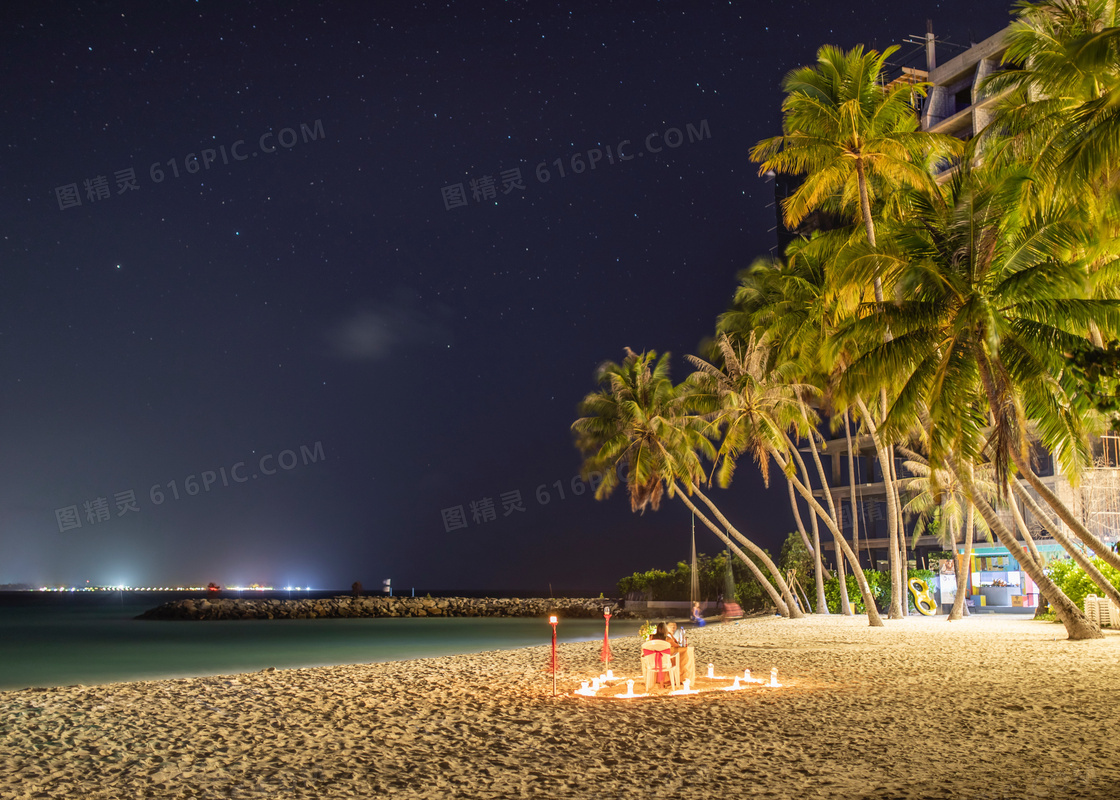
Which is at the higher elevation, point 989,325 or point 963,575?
point 989,325

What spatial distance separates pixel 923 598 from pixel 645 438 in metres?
11.8

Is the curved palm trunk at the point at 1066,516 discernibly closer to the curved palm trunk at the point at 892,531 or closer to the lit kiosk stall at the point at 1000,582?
the curved palm trunk at the point at 892,531

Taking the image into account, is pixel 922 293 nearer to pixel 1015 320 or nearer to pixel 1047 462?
pixel 1015 320

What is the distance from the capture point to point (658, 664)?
1112cm

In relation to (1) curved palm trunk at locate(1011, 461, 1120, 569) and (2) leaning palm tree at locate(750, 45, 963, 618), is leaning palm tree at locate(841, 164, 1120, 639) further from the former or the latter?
(2) leaning palm tree at locate(750, 45, 963, 618)

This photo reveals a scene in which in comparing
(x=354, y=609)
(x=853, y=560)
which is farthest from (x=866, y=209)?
(x=354, y=609)

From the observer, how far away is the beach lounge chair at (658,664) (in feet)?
36.3

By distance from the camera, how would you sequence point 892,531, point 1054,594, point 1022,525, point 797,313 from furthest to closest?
point 797,313, point 892,531, point 1022,525, point 1054,594

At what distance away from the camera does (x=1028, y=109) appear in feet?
51.6

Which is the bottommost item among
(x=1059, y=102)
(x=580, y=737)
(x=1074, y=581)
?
(x=1074, y=581)

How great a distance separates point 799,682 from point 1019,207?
9068 mm

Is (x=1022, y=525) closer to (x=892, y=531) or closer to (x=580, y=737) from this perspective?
(x=892, y=531)

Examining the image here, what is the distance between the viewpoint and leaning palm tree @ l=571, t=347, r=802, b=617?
32.7m

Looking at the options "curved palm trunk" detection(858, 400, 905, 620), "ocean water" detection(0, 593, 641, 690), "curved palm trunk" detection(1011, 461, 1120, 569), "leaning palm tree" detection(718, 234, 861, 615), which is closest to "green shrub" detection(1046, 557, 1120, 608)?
"curved palm trunk" detection(858, 400, 905, 620)
